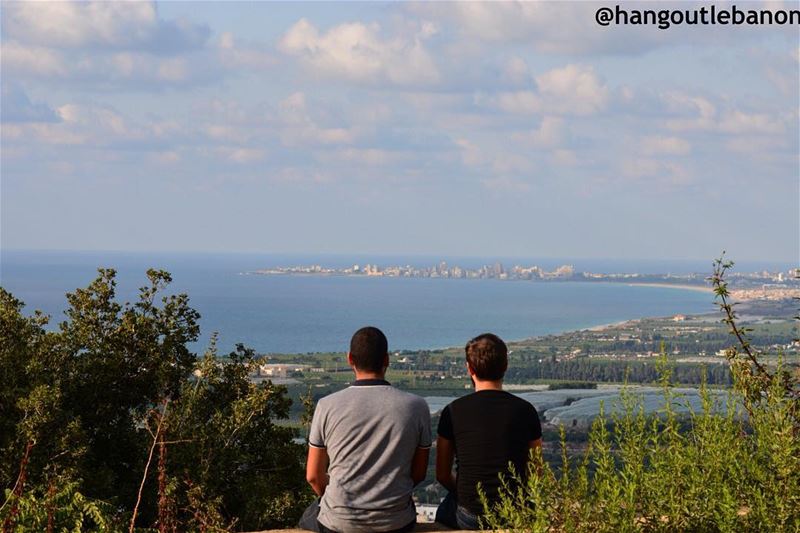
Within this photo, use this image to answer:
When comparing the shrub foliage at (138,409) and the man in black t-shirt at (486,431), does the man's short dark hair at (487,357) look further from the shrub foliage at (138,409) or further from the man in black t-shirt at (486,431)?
the shrub foliage at (138,409)

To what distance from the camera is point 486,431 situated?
5480 millimetres

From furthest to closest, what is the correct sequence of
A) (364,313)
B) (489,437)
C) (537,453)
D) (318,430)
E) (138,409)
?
(364,313) → (138,409) → (318,430) → (489,437) → (537,453)

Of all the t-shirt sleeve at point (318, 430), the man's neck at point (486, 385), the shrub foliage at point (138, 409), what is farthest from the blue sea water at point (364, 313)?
the man's neck at point (486, 385)

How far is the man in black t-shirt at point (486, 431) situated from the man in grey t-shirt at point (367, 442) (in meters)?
0.23

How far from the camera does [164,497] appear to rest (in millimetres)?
4180

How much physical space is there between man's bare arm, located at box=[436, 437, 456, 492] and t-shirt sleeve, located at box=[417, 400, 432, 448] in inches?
2.7

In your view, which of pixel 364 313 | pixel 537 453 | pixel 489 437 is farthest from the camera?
pixel 364 313

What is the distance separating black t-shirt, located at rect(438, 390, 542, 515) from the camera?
5461 mm

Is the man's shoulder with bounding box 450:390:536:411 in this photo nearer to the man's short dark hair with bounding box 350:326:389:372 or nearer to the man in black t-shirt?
the man in black t-shirt

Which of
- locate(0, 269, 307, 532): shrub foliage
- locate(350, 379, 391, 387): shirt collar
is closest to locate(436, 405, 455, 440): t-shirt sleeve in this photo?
locate(350, 379, 391, 387): shirt collar

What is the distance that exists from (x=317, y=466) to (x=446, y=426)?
727mm

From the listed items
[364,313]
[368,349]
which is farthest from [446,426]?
[364,313]

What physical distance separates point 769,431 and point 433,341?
11591cm

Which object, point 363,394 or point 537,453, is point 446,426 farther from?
point 537,453
